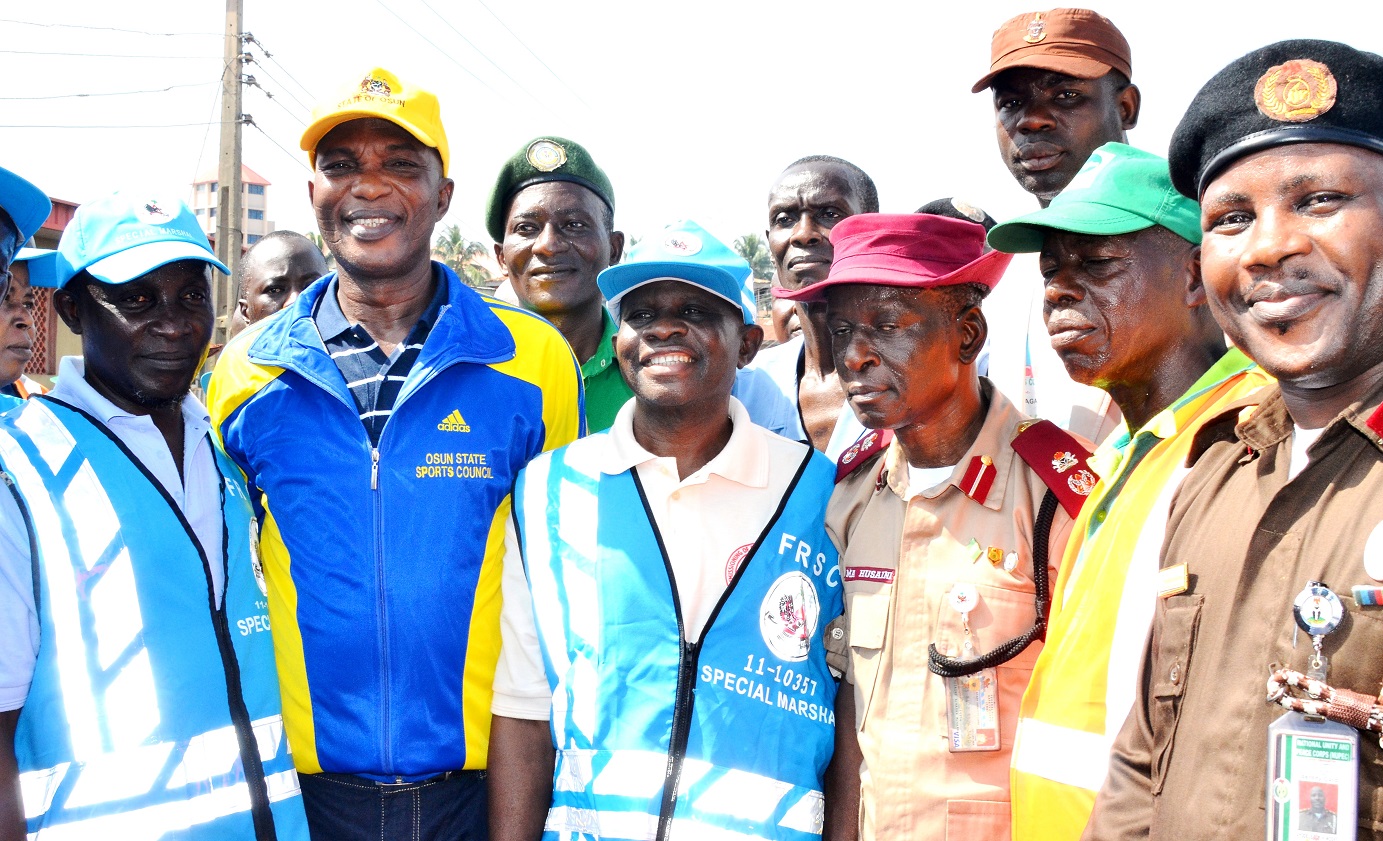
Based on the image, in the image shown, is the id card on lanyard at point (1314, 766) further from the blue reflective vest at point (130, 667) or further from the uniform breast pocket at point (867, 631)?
the blue reflective vest at point (130, 667)

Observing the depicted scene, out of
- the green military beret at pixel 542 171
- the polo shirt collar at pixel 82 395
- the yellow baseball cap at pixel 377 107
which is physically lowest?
the polo shirt collar at pixel 82 395

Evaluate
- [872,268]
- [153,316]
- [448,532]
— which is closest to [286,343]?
[153,316]

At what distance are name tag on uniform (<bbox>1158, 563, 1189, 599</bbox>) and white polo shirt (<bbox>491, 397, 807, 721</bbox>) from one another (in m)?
1.19

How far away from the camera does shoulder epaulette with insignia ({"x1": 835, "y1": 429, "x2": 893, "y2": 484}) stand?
10.9 feet

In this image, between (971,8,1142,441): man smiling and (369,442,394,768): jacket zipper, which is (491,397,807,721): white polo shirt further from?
(971,8,1142,441): man smiling

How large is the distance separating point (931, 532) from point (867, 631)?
32 centimetres

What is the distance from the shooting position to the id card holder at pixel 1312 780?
1.72 metres

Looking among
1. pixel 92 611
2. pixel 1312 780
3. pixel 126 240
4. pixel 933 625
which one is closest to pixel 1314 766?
pixel 1312 780

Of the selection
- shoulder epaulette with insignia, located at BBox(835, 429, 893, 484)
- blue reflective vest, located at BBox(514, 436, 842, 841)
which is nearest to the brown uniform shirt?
blue reflective vest, located at BBox(514, 436, 842, 841)


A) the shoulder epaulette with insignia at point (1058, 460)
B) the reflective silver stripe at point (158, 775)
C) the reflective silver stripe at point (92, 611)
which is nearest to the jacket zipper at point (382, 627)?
the reflective silver stripe at point (158, 775)

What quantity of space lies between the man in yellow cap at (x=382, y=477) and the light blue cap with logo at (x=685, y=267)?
1.61 feet

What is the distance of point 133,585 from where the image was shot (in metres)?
2.81

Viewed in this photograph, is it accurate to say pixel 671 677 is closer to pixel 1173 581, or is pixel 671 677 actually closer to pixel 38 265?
pixel 1173 581

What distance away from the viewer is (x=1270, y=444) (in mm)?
2088
